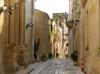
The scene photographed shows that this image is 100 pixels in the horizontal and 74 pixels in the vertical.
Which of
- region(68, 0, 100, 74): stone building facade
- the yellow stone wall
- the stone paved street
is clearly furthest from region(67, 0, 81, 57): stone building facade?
the yellow stone wall

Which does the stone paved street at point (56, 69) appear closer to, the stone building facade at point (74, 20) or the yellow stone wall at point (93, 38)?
the yellow stone wall at point (93, 38)

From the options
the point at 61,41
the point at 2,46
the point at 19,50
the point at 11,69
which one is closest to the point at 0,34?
the point at 2,46

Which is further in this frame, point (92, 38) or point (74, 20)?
point (74, 20)

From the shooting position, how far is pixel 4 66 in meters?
22.4

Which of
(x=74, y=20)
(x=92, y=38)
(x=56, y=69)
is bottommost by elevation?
A: (x=56, y=69)

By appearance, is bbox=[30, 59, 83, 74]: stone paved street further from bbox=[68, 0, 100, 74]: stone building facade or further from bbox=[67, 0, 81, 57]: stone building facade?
bbox=[67, 0, 81, 57]: stone building facade

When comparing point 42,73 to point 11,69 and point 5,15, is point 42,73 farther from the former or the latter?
point 5,15

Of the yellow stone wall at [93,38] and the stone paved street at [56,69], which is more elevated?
the yellow stone wall at [93,38]

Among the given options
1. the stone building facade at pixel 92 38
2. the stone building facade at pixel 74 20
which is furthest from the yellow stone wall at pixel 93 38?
the stone building facade at pixel 74 20

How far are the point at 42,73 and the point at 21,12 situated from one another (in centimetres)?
806

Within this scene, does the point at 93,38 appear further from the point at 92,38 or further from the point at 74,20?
the point at 74,20

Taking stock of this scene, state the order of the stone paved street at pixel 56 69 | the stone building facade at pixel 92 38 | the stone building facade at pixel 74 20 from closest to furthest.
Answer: the stone building facade at pixel 92 38 → the stone paved street at pixel 56 69 → the stone building facade at pixel 74 20

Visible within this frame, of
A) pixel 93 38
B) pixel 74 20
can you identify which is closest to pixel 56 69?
pixel 74 20

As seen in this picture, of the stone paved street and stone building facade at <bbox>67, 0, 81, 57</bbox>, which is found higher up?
stone building facade at <bbox>67, 0, 81, 57</bbox>
